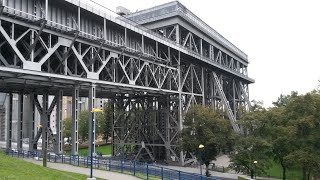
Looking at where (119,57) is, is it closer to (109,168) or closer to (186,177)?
(109,168)

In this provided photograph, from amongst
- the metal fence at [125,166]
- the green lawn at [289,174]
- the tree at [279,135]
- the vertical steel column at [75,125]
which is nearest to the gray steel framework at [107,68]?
the vertical steel column at [75,125]

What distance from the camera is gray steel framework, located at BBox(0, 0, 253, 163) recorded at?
28.1 metres

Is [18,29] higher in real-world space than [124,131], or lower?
higher

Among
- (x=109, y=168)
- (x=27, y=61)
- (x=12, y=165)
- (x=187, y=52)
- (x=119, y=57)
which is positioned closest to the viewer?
(x=12, y=165)

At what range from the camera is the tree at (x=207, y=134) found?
1615 inches

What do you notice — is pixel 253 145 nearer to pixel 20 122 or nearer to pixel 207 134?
pixel 207 134

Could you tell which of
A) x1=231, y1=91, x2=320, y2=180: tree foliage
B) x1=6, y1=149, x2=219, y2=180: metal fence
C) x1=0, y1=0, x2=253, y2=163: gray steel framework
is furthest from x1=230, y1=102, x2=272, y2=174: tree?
x1=6, y1=149, x2=219, y2=180: metal fence

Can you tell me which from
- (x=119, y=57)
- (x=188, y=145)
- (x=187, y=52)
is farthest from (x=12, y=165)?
(x=187, y=52)

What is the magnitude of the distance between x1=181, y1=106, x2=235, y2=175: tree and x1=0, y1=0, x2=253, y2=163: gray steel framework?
6159 mm

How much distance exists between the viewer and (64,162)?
31.4m

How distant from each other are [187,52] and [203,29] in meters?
9.88

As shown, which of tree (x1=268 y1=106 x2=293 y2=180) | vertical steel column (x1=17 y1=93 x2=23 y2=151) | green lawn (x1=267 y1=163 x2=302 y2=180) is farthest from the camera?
green lawn (x1=267 y1=163 x2=302 y2=180)

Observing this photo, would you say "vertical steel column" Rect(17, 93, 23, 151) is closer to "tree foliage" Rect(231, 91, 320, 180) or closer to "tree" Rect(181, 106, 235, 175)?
"tree" Rect(181, 106, 235, 175)

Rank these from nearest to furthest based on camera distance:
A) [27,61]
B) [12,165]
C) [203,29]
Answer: [12,165] → [27,61] → [203,29]
